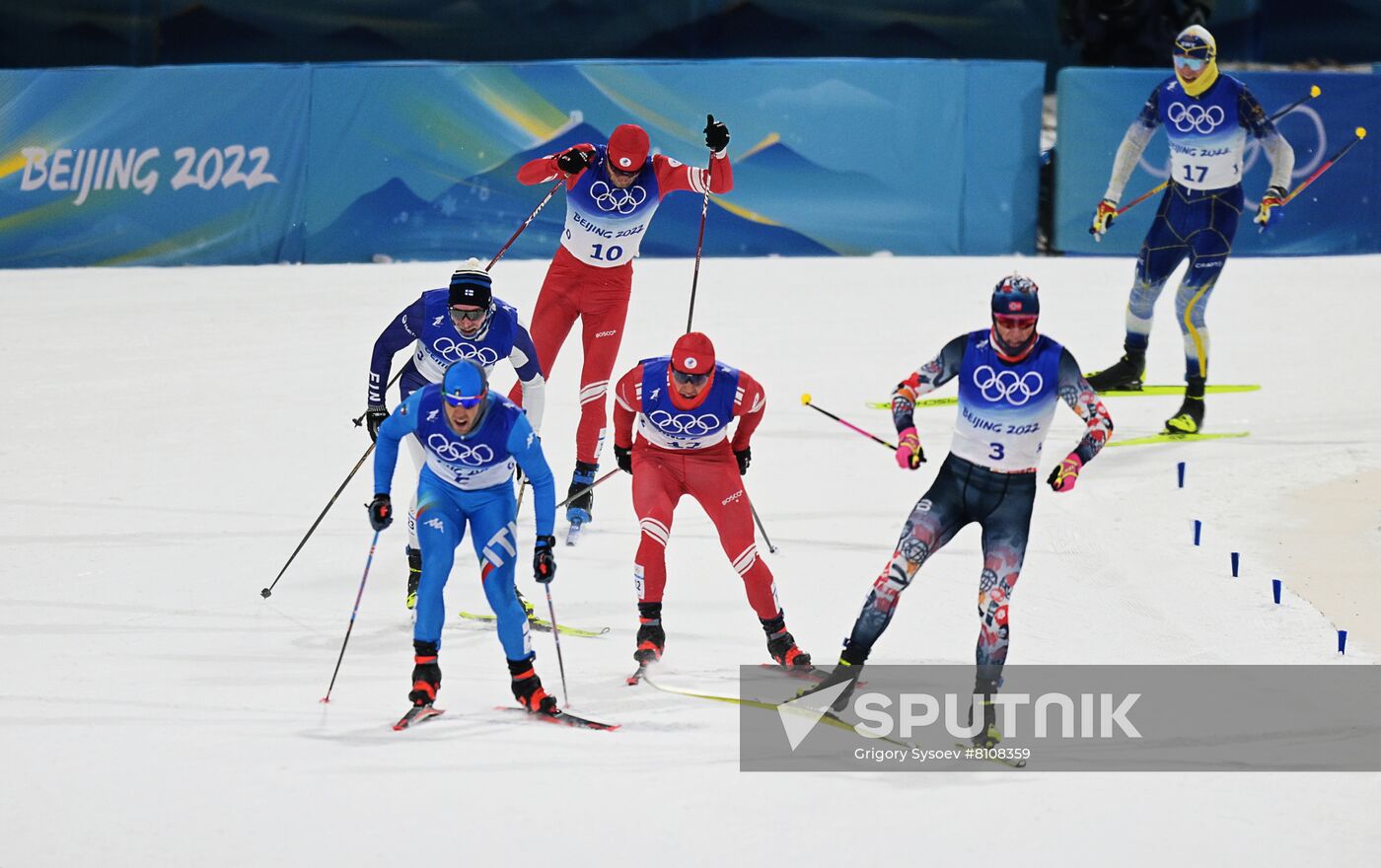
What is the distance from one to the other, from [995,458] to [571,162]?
4.26 meters

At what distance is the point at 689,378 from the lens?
8.99m

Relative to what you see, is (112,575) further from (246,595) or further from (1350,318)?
(1350,318)

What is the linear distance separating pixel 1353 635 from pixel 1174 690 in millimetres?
1408

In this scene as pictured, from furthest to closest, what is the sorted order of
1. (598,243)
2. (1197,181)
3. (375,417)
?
1. (1197,181)
2. (598,243)
3. (375,417)

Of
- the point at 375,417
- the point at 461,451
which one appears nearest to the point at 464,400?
the point at 461,451

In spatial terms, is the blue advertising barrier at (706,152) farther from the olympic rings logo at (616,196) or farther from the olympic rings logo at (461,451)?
the olympic rings logo at (461,451)

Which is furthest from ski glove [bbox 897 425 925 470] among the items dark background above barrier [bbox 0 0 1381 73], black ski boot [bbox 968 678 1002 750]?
dark background above barrier [bbox 0 0 1381 73]

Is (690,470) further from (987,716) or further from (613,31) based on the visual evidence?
(613,31)

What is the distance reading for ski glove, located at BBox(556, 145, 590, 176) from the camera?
1142 centimetres

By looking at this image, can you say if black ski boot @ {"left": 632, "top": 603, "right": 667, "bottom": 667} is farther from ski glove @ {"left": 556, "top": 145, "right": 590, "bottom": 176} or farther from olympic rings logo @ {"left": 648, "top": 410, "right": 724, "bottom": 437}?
ski glove @ {"left": 556, "top": 145, "right": 590, "bottom": 176}

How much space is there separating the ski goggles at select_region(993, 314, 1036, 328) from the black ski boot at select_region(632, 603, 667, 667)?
2345 millimetres

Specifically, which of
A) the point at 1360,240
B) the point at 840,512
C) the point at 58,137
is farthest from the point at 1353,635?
the point at 58,137

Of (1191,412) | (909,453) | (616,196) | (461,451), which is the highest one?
(616,196)

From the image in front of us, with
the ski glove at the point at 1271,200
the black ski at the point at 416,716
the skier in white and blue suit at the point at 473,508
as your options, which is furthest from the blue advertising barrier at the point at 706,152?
the black ski at the point at 416,716
